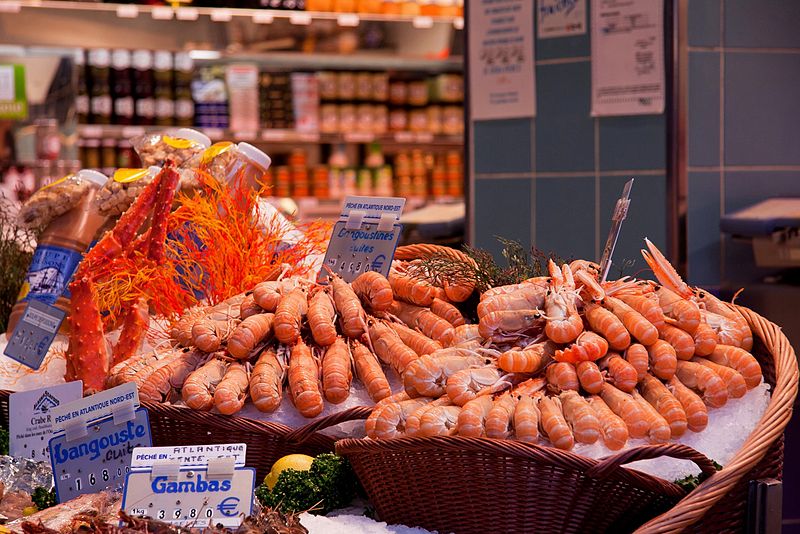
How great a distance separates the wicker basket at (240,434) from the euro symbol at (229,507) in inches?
10.8

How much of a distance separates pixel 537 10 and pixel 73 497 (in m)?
3.20

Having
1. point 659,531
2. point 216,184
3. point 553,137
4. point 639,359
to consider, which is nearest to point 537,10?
point 553,137

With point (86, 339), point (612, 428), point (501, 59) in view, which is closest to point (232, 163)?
point (86, 339)

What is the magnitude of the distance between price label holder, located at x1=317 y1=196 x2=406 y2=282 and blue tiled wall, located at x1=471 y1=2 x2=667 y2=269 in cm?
207

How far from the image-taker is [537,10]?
14.0 ft

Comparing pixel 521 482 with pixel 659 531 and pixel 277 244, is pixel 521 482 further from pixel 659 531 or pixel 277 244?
pixel 277 244

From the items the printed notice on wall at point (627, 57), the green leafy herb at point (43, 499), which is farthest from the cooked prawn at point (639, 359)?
the printed notice on wall at point (627, 57)

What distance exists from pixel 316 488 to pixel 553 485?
1.31 ft

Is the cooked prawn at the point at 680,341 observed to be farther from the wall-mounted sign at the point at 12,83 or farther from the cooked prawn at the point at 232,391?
the wall-mounted sign at the point at 12,83

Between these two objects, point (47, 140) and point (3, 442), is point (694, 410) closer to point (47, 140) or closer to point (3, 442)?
point (3, 442)

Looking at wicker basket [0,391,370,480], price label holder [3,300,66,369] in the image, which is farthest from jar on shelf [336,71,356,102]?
wicker basket [0,391,370,480]

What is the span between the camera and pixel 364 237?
212 centimetres

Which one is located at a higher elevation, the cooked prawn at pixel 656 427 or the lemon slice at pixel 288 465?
the cooked prawn at pixel 656 427

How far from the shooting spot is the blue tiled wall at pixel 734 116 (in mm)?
3932
